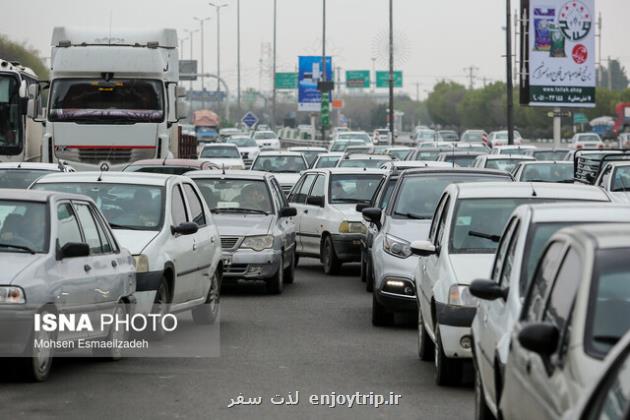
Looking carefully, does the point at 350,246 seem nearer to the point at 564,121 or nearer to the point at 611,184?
the point at 611,184

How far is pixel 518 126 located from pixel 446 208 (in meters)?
135

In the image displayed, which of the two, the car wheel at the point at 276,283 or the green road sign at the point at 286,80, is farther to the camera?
the green road sign at the point at 286,80

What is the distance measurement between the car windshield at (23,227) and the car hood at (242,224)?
7.46 m

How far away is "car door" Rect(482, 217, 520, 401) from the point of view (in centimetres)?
839

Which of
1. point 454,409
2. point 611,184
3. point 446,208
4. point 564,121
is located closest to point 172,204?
point 446,208

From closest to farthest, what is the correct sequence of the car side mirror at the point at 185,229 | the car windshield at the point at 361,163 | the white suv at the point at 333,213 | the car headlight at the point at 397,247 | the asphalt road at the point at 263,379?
the asphalt road at the point at 263,379 → the car side mirror at the point at 185,229 → the car headlight at the point at 397,247 → the white suv at the point at 333,213 → the car windshield at the point at 361,163

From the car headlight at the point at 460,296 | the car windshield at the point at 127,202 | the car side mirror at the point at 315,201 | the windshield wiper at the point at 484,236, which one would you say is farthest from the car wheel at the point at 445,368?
the car side mirror at the point at 315,201

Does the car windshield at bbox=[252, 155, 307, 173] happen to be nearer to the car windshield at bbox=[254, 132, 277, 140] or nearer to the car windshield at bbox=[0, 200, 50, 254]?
the car windshield at bbox=[0, 200, 50, 254]

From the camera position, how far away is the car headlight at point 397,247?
50.4ft

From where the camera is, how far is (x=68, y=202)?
11969 mm

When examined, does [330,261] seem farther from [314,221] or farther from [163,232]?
[163,232]

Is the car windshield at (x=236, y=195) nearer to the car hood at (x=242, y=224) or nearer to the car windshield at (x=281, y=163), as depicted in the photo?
the car hood at (x=242, y=224)

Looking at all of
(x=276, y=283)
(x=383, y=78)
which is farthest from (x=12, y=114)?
(x=383, y=78)

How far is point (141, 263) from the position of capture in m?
13.3
